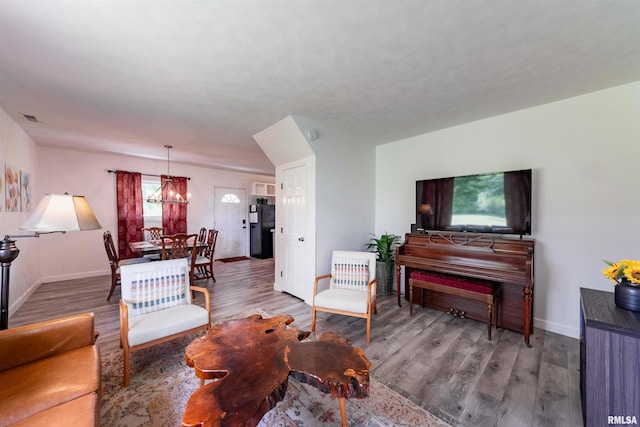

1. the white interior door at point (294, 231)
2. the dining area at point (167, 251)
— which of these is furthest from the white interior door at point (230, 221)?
the white interior door at point (294, 231)

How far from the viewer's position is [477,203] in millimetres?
3041

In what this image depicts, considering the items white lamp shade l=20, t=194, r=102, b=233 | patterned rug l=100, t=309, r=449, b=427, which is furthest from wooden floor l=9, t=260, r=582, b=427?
white lamp shade l=20, t=194, r=102, b=233

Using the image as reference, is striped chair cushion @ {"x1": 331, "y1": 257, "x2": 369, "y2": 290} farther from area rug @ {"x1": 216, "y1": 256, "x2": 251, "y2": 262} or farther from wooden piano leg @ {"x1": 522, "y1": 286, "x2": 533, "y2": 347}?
area rug @ {"x1": 216, "y1": 256, "x2": 251, "y2": 262}

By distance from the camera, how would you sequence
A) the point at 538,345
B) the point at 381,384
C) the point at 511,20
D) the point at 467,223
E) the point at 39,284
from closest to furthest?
1. the point at 511,20
2. the point at 381,384
3. the point at 538,345
4. the point at 467,223
5. the point at 39,284

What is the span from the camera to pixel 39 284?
432 centimetres

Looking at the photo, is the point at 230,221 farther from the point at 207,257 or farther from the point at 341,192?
the point at 341,192

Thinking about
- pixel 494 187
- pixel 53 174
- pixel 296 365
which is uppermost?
pixel 53 174

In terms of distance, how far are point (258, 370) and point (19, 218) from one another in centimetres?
447

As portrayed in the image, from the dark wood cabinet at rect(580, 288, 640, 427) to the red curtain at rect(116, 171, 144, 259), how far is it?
665cm

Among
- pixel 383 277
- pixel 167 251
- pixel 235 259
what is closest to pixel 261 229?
pixel 235 259

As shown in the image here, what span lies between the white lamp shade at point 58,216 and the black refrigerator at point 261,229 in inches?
212

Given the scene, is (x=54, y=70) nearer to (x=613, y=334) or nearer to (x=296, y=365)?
(x=296, y=365)

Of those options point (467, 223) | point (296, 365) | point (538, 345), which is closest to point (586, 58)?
point (467, 223)

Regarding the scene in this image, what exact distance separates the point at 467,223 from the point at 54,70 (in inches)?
178
